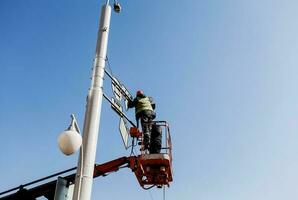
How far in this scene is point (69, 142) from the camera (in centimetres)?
514

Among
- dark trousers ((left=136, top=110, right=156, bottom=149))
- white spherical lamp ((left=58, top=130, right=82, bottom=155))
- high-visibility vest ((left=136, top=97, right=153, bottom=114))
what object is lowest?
white spherical lamp ((left=58, top=130, right=82, bottom=155))

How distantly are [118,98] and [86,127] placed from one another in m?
2.07

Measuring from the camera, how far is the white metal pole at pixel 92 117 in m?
5.56

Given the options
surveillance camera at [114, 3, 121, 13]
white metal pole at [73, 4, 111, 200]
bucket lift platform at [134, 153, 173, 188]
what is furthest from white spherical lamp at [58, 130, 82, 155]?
bucket lift platform at [134, 153, 173, 188]

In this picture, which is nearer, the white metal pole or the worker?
the white metal pole

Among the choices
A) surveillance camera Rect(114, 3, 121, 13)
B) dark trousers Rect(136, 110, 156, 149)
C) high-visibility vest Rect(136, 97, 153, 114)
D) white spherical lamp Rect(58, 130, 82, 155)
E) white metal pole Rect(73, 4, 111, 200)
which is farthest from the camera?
high-visibility vest Rect(136, 97, 153, 114)

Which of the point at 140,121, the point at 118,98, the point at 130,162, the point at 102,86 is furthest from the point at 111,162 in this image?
the point at 102,86

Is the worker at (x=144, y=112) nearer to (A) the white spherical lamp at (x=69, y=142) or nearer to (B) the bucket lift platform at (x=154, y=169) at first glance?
(B) the bucket lift platform at (x=154, y=169)

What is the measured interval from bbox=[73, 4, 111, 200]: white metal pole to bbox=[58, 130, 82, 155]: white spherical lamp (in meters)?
0.50

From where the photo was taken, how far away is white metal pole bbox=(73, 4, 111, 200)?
556cm

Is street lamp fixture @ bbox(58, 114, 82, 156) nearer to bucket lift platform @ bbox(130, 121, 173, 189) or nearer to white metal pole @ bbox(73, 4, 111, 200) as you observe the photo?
white metal pole @ bbox(73, 4, 111, 200)

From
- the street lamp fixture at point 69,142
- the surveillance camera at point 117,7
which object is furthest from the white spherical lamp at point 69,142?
the surveillance camera at point 117,7

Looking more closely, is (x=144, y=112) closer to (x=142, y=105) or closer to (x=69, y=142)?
(x=142, y=105)

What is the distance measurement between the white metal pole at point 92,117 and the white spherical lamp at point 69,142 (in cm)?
50
